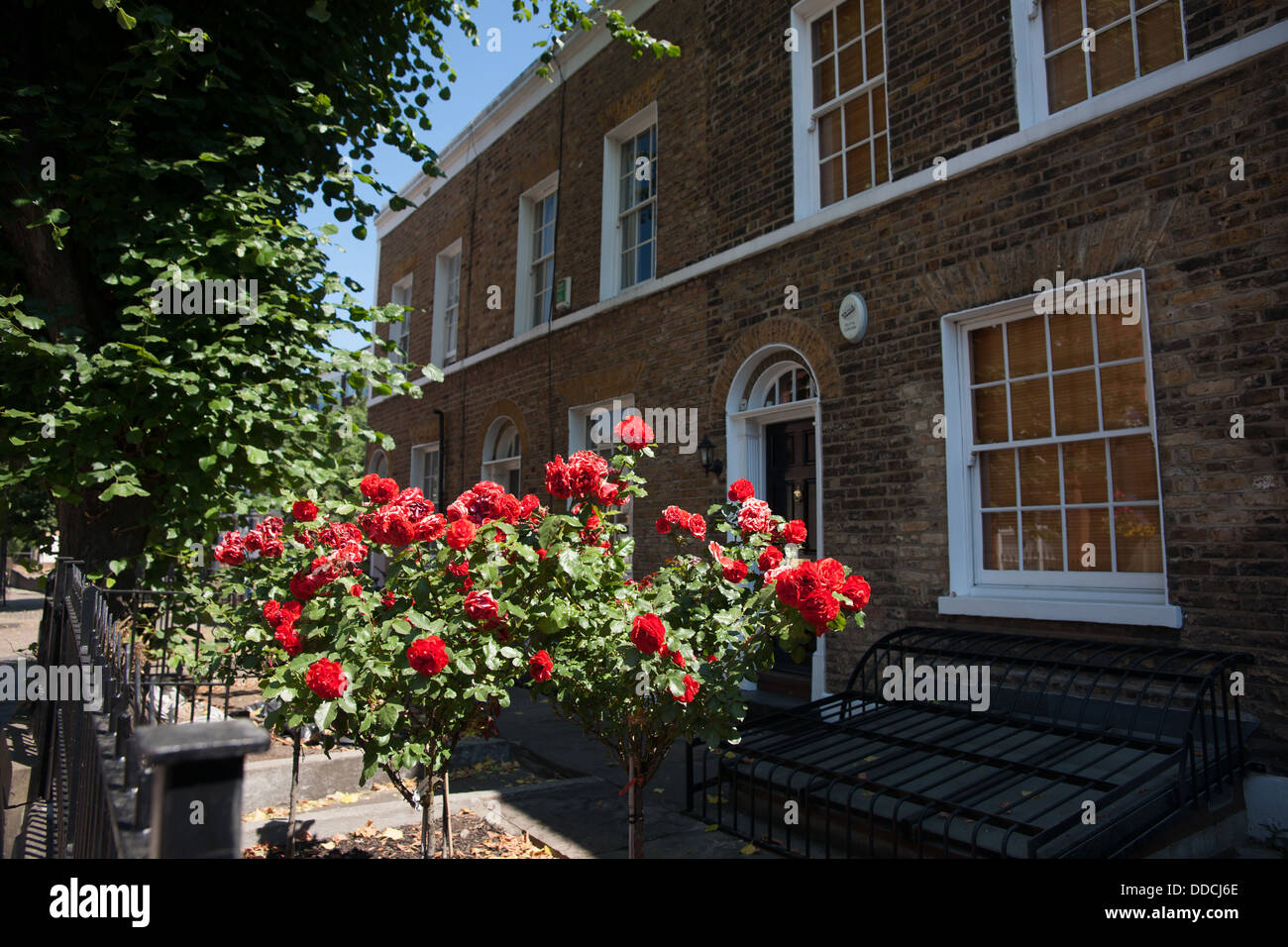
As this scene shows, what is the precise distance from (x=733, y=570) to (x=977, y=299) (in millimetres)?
3443

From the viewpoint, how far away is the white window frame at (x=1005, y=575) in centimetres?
469

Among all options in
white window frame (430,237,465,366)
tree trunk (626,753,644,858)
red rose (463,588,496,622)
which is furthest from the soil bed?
→ white window frame (430,237,465,366)

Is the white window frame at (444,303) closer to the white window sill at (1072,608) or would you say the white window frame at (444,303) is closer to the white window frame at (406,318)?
the white window frame at (406,318)

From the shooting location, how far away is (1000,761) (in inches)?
154

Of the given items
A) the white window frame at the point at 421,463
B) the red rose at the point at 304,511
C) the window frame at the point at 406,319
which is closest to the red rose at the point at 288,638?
the red rose at the point at 304,511

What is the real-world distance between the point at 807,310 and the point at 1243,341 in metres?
3.30

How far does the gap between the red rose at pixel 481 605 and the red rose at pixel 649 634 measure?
0.54 m

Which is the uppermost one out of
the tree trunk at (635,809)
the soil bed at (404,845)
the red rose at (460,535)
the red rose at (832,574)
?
the red rose at (460,535)

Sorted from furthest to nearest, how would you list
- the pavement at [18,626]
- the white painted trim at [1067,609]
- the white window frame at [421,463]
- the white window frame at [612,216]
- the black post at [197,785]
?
1. the white window frame at [421,463]
2. the pavement at [18,626]
3. the white window frame at [612,216]
4. the white painted trim at [1067,609]
5. the black post at [197,785]

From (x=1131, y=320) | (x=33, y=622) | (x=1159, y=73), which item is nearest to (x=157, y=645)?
(x=1131, y=320)

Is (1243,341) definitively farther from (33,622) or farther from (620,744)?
(33,622)

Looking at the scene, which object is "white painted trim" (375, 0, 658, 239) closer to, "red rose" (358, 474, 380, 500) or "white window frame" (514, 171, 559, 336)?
"white window frame" (514, 171, 559, 336)

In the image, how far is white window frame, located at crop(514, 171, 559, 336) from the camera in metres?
11.5
